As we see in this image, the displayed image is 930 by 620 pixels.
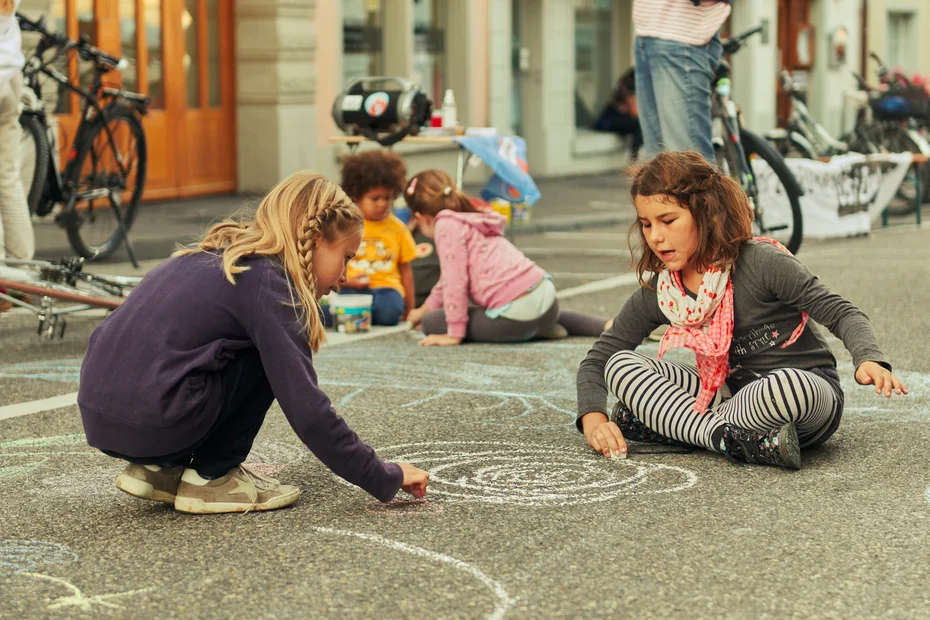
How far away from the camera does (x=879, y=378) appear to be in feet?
10.7

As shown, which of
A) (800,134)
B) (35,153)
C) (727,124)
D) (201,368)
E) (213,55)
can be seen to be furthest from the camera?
(800,134)

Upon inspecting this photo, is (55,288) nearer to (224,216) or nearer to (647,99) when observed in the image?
(647,99)

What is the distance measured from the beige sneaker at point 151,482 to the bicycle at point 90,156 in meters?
4.43

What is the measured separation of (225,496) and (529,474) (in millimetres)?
790

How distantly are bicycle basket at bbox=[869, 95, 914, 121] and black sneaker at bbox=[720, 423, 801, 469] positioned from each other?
11051 mm

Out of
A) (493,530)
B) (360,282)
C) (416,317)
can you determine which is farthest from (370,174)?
(493,530)

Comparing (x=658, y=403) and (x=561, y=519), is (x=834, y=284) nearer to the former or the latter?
(x=658, y=403)

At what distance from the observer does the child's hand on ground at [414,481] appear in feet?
10.7

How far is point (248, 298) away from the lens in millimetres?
3131

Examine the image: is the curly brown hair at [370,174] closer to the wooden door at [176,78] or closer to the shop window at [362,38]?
the wooden door at [176,78]

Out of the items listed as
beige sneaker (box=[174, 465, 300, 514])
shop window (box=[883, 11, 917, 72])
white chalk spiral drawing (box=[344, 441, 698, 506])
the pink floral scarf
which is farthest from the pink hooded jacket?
shop window (box=[883, 11, 917, 72])

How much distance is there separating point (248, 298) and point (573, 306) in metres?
3.91

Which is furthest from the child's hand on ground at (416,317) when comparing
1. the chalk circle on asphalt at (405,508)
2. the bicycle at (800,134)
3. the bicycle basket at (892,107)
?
the bicycle basket at (892,107)

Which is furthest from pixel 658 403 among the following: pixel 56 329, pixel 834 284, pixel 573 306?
pixel 834 284
